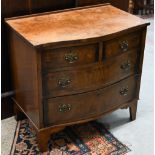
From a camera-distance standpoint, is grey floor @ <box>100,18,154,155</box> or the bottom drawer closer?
the bottom drawer

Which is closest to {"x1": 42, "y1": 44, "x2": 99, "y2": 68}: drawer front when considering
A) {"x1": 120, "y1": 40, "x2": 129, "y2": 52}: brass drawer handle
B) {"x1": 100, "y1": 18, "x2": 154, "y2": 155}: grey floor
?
{"x1": 120, "y1": 40, "x2": 129, "y2": 52}: brass drawer handle

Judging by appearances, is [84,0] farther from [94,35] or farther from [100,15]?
[94,35]

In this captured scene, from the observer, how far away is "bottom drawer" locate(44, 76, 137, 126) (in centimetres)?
197

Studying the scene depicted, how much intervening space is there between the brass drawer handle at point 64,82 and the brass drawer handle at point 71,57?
0.37 feet

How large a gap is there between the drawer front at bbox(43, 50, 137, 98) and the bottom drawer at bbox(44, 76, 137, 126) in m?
0.04

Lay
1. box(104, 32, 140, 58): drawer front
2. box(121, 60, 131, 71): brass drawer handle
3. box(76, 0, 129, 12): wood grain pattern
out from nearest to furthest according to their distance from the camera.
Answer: box(104, 32, 140, 58): drawer front < box(121, 60, 131, 71): brass drawer handle < box(76, 0, 129, 12): wood grain pattern

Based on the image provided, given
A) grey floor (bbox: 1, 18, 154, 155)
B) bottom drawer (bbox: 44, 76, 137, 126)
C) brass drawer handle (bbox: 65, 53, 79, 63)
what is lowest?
grey floor (bbox: 1, 18, 154, 155)

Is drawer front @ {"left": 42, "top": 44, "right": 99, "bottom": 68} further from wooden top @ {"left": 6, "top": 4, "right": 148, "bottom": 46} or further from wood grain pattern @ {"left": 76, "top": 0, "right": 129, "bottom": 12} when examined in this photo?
wood grain pattern @ {"left": 76, "top": 0, "right": 129, "bottom": 12}

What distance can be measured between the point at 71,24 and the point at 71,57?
25cm

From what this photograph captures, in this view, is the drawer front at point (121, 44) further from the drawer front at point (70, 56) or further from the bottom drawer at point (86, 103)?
the bottom drawer at point (86, 103)

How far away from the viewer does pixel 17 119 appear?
2.36 meters

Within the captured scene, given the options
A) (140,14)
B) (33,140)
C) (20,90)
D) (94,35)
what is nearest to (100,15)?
(94,35)

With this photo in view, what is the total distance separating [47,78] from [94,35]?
343 millimetres

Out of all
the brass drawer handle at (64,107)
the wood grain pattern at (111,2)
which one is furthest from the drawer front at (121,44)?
the wood grain pattern at (111,2)
